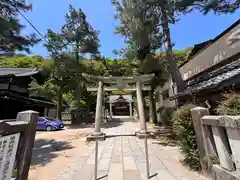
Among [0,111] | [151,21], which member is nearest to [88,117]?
[0,111]

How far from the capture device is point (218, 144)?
2857 millimetres

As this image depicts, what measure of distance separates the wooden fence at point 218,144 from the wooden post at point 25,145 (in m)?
3.28

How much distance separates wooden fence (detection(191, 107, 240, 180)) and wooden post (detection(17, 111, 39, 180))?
3.28 m

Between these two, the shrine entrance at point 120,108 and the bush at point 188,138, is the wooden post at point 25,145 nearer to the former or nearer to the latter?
the bush at point 188,138

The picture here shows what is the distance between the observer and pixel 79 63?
1805cm

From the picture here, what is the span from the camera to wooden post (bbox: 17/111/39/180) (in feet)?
8.78

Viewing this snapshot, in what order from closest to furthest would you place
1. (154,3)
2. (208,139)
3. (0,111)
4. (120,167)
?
(208,139)
(120,167)
(154,3)
(0,111)

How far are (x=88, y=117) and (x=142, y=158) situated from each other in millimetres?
17303

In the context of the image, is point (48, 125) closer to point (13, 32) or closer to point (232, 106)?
point (13, 32)

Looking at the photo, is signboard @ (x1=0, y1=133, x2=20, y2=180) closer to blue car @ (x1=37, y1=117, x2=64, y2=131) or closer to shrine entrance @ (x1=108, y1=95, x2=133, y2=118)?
blue car @ (x1=37, y1=117, x2=64, y2=131)

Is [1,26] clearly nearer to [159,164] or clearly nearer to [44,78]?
[159,164]

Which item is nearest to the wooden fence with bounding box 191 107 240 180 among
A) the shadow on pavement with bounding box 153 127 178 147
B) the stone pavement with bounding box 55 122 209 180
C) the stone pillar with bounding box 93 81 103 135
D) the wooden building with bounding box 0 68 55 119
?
the stone pavement with bounding box 55 122 209 180

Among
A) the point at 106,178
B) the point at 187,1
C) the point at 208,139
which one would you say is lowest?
the point at 106,178

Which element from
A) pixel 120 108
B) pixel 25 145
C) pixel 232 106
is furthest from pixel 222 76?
pixel 120 108
